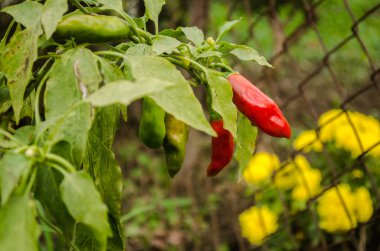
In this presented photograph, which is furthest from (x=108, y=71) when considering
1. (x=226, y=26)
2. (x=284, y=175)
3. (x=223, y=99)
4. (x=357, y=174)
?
(x=284, y=175)

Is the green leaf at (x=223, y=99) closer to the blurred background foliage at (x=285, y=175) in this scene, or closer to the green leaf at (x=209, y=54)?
the green leaf at (x=209, y=54)

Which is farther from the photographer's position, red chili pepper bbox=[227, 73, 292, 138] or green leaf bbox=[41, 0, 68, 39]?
red chili pepper bbox=[227, 73, 292, 138]

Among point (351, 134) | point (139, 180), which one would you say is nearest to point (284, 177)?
point (351, 134)

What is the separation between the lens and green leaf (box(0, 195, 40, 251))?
40cm

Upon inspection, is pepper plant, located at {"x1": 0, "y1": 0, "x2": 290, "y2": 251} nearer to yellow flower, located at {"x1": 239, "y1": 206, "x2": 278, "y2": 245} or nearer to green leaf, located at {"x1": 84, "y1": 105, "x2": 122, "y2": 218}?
green leaf, located at {"x1": 84, "y1": 105, "x2": 122, "y2": 218}

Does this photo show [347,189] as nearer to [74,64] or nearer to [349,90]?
[74,64]

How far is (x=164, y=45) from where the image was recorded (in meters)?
0.58

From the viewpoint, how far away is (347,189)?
A: 172 centimetres

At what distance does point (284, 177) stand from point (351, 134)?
11.4 inches

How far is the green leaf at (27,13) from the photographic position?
22.5 inches

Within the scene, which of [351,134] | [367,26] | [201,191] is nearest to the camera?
[351,134]

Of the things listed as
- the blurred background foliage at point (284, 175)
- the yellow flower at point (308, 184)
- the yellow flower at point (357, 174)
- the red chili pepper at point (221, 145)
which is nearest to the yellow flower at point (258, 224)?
the blurred background foliage at point (284, 175)

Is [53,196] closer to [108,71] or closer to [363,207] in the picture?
[108,71]

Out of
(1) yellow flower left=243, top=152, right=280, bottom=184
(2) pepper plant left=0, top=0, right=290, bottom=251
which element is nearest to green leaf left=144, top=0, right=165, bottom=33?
(2) pepper plant left=0, top=0, right=290, bottom=251
